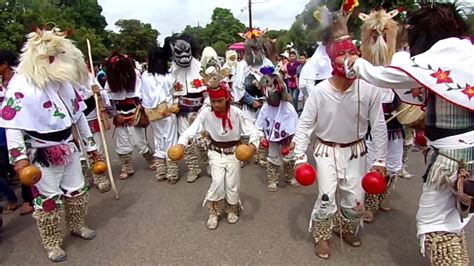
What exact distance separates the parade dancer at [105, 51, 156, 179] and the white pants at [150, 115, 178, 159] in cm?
28

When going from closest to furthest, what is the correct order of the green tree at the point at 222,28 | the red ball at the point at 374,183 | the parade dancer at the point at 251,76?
the red ball at the point at 374,183 → the parade dancer at the point at 251,76 → the green tree at the point at 222,28

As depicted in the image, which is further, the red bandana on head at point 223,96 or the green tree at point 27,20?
the green tree at point 27,20

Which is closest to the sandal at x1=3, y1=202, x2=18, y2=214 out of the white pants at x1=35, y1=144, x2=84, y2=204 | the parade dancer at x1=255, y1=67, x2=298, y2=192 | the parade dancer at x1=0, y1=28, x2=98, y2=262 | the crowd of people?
the crowd of people

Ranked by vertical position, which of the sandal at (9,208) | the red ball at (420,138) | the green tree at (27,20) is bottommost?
the sandal at (9,208)

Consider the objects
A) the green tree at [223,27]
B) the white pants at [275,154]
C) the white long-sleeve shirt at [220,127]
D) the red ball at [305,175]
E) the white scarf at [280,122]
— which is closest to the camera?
the red ball at [305,175]

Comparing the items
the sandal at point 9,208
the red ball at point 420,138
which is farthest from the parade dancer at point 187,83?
the red ball at point 420,138

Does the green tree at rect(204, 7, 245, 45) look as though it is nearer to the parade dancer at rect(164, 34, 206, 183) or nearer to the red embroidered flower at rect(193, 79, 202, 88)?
the parade dancer at rect(164, 34, 206, 183)

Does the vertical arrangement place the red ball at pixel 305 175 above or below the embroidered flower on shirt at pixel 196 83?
below

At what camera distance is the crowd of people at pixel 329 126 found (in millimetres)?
2406

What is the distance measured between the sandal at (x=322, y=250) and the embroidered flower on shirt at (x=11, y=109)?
2.73m

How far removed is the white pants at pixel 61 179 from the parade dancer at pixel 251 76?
265cm

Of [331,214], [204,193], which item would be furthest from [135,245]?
[331,214]

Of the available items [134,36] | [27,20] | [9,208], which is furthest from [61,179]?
[134,36]

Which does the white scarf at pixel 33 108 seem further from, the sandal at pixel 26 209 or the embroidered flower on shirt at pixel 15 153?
the sandal at pixel 26 209
